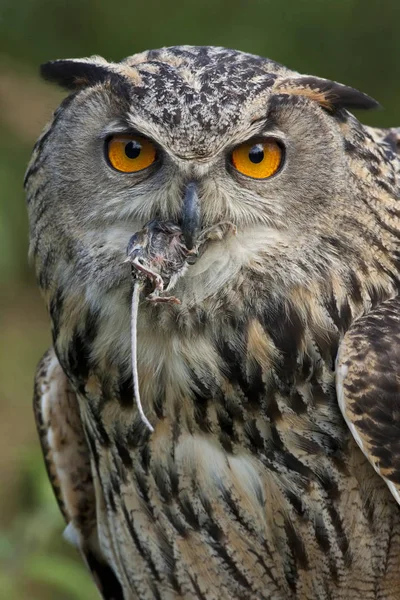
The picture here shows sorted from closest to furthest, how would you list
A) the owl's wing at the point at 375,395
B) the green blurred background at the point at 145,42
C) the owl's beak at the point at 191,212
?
the owl's beak at the point at 191,212
the owl's wing at the point at 375,395
the green blurred background at the point at 145,42

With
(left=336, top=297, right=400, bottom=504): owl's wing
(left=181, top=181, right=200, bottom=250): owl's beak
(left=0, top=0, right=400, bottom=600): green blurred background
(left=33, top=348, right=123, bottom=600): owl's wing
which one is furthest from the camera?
(left=0, top=0, right=400, bottom=600): green blurred background

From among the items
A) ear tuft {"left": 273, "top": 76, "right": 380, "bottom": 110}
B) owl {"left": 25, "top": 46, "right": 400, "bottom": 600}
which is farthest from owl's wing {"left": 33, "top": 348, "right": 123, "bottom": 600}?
ear tuft {"left": 273, "top": 76, "right": 380, "bottom": 110}

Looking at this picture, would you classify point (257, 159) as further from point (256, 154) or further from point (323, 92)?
point (323, 92)

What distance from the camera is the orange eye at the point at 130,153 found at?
2.04 metres

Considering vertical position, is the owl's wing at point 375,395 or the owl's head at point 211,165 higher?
the owl's head at point 211,165

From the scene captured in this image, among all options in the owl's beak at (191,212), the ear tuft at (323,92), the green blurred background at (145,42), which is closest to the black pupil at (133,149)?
the owl's beak at (191,212)

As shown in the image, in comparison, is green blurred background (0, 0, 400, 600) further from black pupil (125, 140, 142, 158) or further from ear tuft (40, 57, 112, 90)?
black pupil (125, 140, 142, 158)

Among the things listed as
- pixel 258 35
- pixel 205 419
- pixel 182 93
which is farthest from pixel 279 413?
pixel 258 35

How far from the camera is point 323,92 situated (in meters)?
2.17

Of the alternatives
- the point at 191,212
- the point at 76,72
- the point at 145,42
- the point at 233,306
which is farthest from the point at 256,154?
the point at 145,42

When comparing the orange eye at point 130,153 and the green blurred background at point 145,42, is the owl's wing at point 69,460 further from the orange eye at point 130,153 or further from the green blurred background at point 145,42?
the orange eye at point 130,153

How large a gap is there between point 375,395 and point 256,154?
0.51m

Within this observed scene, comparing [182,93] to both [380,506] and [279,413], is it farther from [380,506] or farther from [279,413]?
[380,506]

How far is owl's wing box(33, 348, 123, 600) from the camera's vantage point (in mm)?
2750
